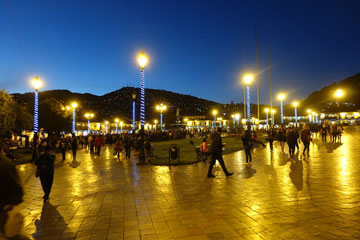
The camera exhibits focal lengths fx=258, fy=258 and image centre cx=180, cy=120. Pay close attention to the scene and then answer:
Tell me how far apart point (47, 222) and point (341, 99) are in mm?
116079

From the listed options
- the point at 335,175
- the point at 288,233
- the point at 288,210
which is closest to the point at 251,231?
the point at 288,233

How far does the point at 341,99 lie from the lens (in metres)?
100

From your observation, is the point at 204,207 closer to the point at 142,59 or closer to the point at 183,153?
the point at 142,59

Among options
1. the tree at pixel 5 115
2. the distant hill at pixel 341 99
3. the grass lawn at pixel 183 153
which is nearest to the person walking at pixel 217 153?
the grass lawn at pixel 183 153

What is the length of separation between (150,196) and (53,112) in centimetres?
4739

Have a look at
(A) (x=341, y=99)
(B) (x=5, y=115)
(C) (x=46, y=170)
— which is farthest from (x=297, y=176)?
(A) (x=341, y=99)

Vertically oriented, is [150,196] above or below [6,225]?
below

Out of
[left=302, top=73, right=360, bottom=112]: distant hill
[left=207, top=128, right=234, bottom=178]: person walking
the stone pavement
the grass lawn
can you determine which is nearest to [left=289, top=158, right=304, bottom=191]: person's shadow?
the stone pavement

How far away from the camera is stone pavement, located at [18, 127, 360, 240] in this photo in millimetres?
3967

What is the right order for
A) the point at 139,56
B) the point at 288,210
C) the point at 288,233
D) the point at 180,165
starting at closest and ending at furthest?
the point at 288,233 → the point at 288,210 → the point at 180,165 → the point at 139,56

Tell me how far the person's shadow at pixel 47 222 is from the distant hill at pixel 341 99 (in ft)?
329

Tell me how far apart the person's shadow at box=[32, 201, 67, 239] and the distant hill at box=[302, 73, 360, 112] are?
100 meters

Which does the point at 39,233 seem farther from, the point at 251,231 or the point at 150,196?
the point at 251,231

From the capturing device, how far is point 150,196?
20.5 ft
